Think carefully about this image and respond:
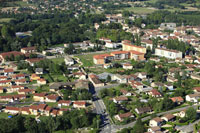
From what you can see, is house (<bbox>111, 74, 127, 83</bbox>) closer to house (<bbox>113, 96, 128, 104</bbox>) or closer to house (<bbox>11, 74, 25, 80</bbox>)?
house (<bbox>113, 96, 128, 104</bbox>)

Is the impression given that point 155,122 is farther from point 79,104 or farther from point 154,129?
point 79,104

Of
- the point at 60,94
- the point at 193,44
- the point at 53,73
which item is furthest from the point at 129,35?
the point at 60,94

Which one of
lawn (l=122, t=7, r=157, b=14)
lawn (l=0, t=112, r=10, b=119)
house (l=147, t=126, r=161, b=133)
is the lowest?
house (l=147, t=126, r=161, b=133)

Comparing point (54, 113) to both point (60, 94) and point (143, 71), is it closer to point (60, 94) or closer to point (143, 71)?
point (60, 94)

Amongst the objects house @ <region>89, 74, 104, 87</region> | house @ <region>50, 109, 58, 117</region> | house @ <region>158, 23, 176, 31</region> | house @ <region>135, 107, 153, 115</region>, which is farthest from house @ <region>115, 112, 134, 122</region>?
house @ <region>158, 23, 176, 31</region>

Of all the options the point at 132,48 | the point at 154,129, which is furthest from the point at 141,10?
the point at 154,129

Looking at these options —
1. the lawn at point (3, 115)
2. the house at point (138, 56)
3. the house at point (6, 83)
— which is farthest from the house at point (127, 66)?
the lawn at point (3, 115)
